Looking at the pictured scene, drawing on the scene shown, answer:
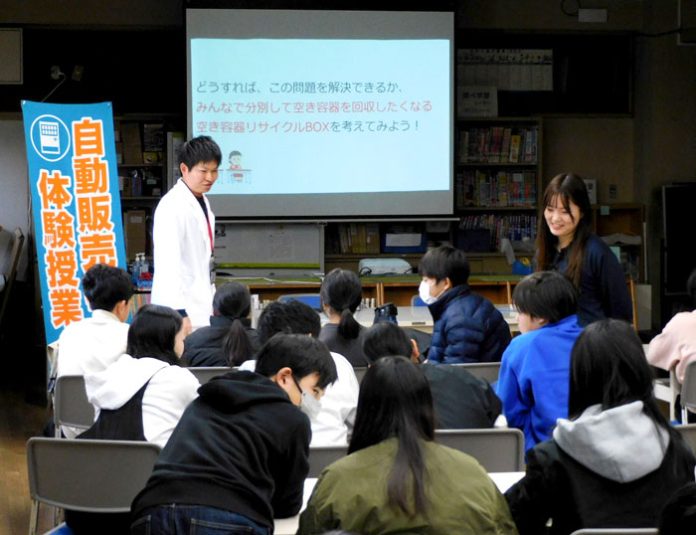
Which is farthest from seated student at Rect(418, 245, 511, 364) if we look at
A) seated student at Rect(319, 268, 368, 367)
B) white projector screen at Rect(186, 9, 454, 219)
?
white projector screen at Rect(186, 9, 454, 219)

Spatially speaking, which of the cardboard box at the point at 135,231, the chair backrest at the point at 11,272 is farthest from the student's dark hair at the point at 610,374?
the chair backrest at the point at 11,272

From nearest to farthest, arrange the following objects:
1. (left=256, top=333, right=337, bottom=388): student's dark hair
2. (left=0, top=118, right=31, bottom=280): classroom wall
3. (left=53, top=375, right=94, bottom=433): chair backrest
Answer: (left=256, top=333, right=337, bottom=388): student's dark hair < (left=53, top=375, right=94, bottom=433): chair backrest < (left=0, top=118, right=31, bottom=280): classroom wall

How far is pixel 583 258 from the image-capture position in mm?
3928

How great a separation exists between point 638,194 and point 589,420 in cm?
744

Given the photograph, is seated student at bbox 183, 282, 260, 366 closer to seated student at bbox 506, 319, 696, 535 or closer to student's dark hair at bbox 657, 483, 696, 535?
seated student at bbox 506, 319, 696, 535

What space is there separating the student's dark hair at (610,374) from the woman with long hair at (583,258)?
1.57 m

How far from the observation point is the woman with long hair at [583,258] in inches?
153

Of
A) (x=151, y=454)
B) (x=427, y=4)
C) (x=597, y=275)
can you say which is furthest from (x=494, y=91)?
(x=151, y=454)

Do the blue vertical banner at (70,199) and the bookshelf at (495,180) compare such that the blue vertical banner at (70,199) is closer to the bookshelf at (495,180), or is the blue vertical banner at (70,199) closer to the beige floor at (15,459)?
the beige floor at (15,459)

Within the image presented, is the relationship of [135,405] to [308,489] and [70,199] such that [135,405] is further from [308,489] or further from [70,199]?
[70,199]

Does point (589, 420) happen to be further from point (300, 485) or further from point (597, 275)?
point (597, 275)

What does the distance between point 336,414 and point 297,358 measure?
0.60 meters

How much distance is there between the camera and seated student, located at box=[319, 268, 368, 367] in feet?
13.2

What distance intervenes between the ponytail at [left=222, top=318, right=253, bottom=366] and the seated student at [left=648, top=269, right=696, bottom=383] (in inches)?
66.1
